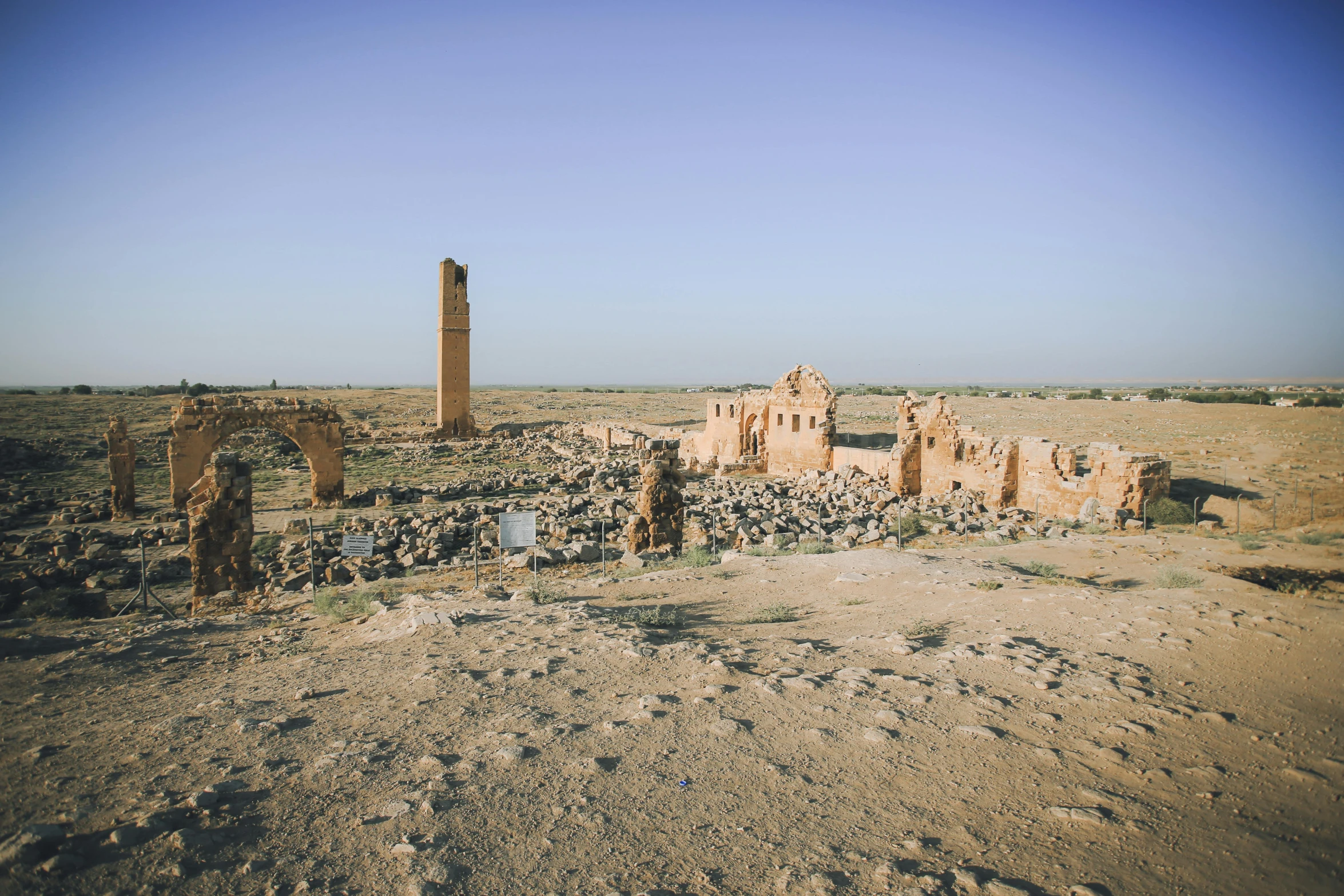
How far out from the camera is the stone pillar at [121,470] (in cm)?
1805

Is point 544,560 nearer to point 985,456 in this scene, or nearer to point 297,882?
point 297,882

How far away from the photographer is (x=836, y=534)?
1533 centimetres

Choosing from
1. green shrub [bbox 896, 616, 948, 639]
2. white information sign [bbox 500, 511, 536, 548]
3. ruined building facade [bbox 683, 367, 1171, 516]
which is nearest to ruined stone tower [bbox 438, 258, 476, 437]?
ruined building facade [bbox 683, 367, 1171, 516]

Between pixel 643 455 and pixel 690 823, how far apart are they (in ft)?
35.6

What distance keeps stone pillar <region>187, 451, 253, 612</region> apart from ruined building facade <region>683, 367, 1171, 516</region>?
1757 cm

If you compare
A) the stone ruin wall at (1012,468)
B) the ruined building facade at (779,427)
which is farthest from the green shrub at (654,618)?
the ruined building facade at (779,427)

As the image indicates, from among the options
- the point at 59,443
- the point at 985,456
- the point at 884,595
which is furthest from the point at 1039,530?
the point at 59,443

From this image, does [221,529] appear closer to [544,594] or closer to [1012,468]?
A: [544,594]

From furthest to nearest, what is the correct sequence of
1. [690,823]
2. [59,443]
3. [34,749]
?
[59,443]
[34,749]
[690,823]

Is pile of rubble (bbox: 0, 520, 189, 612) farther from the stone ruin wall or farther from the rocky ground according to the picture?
the stone ruin wall

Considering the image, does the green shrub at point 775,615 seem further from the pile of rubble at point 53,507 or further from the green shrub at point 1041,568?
the pile of rubble at point 53,507

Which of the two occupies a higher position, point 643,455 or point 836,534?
point 643,455

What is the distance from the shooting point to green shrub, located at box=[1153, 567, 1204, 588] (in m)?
8.55

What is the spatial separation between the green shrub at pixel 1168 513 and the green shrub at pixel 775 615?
12.6m
